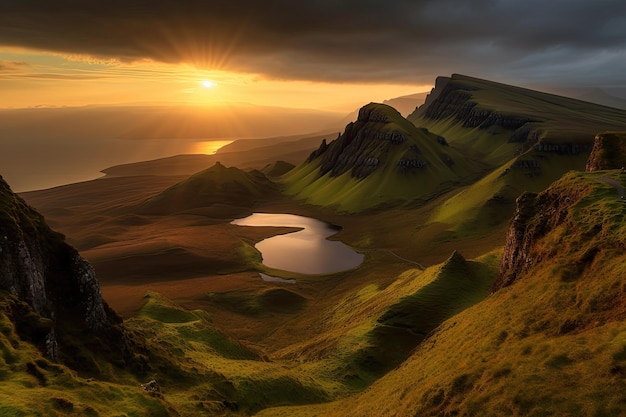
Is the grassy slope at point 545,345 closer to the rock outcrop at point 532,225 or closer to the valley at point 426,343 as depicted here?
the valley at point 426,343

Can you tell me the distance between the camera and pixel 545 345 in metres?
35.6

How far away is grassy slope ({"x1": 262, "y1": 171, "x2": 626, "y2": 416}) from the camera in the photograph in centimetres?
3039

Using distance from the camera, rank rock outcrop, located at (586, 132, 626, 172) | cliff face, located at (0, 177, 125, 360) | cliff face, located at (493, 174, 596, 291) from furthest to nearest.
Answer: rock outcrop, located at (586, 132, 626, 172) < cliff face, located at (493, 174, 596, 291) < cliff face, located at (0, 177, 125, 360)

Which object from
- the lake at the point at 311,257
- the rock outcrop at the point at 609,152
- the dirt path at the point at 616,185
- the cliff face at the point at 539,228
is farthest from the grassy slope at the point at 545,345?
the lake at the point at 311,257

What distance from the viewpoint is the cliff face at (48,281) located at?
43781 millimetres

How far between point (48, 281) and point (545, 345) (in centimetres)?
5543

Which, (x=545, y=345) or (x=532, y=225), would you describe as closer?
(x=545, y=345)

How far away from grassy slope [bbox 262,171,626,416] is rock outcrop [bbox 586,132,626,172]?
15246mm

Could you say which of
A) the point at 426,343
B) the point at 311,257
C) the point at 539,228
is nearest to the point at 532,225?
the point at 539,228

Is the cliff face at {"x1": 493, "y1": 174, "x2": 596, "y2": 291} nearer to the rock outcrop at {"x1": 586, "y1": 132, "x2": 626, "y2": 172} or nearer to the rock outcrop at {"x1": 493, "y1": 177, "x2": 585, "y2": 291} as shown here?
the rock outcrop at {"x1": 493, "y1": 177, "x2": 585, "y2": 291}

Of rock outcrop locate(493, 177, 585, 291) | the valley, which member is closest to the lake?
the valley

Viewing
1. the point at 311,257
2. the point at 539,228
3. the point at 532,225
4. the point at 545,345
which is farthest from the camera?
the point at 311,257

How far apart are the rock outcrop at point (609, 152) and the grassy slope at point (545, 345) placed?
15246 millimetres

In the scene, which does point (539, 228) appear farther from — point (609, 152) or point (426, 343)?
point (609, 152)
